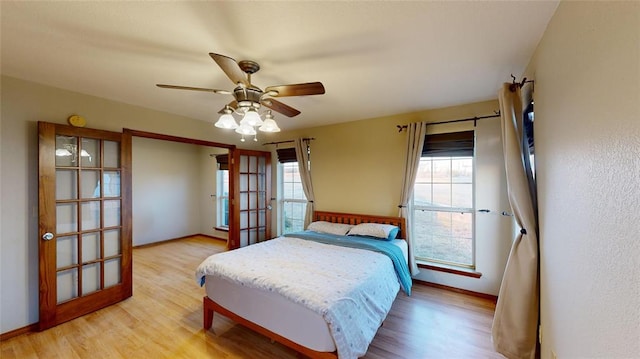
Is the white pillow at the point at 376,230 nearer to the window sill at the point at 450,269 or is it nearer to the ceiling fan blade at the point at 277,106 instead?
the window sill at the point at 450,269

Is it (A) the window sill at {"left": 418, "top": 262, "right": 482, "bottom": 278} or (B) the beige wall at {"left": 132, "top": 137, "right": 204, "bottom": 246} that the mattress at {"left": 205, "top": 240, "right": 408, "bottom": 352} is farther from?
(B) the beige wall at {"left": 132, "top": 137, "right": 204, "bottom": 246}

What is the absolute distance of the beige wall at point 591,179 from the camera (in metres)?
0.78

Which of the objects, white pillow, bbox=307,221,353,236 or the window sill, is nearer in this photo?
the window sill

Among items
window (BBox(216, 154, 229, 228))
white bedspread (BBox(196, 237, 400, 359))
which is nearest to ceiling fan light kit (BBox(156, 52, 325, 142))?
white bedspread (BBox(196, 237, 400, 359))

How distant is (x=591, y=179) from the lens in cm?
102

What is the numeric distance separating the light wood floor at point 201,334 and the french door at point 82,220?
0.23 metres

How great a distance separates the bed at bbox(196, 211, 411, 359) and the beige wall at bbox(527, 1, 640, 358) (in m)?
1.16

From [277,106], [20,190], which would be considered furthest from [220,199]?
[277,106]

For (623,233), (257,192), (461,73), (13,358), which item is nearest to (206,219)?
(257,192)

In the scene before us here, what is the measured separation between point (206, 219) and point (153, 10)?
5494 millimetres

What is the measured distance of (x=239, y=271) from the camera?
6.82 ft

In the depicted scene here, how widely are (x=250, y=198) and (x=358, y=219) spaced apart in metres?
2.15

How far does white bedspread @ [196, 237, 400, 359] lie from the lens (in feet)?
5.28

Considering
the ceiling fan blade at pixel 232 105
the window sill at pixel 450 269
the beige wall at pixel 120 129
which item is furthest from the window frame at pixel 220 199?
the window sill at pixel 450 269
